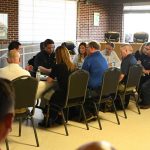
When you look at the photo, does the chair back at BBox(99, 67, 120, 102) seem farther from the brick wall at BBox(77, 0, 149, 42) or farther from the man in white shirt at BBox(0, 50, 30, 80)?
the brick wall at BBox(77, 0, 149, 42)

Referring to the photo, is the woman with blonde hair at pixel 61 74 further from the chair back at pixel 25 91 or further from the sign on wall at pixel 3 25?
the sign on wall at pixel 3 25

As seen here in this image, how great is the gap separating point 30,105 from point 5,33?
482 centimetres

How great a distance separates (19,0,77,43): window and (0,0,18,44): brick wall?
0.20m

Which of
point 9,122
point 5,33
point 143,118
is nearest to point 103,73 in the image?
point 143,118

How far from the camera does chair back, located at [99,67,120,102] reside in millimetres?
4496

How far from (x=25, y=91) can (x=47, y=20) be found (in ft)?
19.9

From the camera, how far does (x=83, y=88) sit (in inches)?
169

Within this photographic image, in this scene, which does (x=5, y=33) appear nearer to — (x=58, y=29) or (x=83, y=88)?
(x=58, y=29)

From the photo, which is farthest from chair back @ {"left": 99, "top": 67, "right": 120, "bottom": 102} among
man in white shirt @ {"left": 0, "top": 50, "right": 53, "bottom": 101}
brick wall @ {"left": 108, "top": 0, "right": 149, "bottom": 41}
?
brick wall @ {"left": 108, "top": 0, "right": 149, "bottom": 41}

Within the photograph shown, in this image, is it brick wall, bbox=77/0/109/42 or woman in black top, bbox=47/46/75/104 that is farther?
brick wall, bbox=77/0/109/42

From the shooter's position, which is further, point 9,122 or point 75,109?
point 75,109

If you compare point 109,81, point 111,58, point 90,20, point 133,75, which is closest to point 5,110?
point 109,81

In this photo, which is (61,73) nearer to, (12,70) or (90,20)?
(12,70)

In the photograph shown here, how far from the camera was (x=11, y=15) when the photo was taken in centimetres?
828
